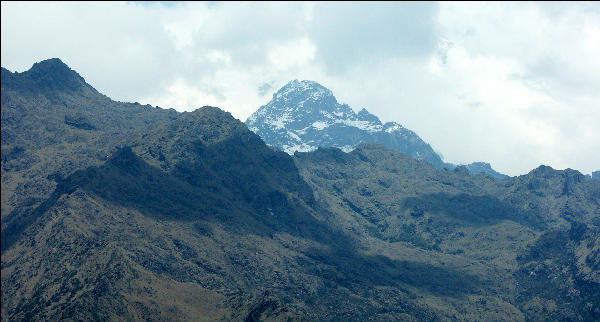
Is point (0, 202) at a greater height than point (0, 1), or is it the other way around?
point (0, 1)

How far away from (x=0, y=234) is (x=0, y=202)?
→ 431 cm

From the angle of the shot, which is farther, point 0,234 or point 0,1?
point 0,1

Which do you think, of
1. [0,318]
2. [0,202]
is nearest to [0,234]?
[0,202]

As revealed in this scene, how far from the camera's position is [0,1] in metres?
84.4

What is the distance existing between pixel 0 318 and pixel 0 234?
10318 millimetres

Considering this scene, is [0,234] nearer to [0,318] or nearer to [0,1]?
[0,318]

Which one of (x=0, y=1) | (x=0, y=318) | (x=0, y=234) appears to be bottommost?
(x=0, y=318)

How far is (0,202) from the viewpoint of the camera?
3051 inches

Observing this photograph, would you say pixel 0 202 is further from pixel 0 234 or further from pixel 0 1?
pixel 0 1

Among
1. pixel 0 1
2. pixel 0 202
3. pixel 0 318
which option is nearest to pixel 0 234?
pixel 0 202

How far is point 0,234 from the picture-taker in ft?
258

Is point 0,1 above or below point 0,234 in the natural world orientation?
above

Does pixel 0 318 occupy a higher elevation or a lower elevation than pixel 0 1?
lower

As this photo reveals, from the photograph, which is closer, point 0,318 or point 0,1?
point 0,318
